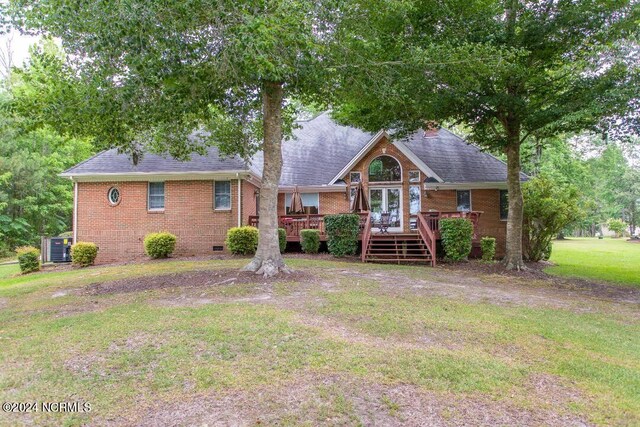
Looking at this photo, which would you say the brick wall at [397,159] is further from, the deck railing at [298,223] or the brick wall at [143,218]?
the brick wall at [143,218]

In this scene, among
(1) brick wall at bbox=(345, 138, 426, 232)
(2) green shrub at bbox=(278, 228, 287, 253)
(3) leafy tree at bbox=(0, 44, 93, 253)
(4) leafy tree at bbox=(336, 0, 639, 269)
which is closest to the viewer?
(4) leafy tree at bbox=(336, 0, 639, 269)

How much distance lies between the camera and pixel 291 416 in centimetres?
324

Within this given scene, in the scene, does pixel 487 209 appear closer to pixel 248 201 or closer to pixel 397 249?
pixel 397 249

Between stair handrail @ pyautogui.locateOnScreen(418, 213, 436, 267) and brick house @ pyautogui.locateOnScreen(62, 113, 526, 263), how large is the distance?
0.15ft

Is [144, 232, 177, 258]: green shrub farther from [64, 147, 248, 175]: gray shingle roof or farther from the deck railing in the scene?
the deck railing

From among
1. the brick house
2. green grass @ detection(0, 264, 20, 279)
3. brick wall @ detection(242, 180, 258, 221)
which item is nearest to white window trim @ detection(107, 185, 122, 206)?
the brick house

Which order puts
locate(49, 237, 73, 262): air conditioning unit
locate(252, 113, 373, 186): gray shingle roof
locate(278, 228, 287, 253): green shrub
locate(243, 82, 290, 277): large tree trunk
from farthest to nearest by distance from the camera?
locate(252, 113, 373, 186): gray shingle roof → locate(49, 237, 73, 262): air conditioning unit → locate(278, 228, 287, 253): green shrub → locate(243, 82, 290, 277): large tree trunk

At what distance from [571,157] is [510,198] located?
1116 inches

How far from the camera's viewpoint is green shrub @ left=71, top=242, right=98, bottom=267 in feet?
47.6

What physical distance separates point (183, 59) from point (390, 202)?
493 inches

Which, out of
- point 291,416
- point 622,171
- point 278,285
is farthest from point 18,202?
point 622,171

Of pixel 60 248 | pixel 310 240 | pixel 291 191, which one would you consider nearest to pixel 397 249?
pixel 310 240

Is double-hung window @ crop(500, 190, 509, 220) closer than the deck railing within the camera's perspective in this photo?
No

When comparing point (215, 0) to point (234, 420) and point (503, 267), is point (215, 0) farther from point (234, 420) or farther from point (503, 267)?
point (503, 267)
